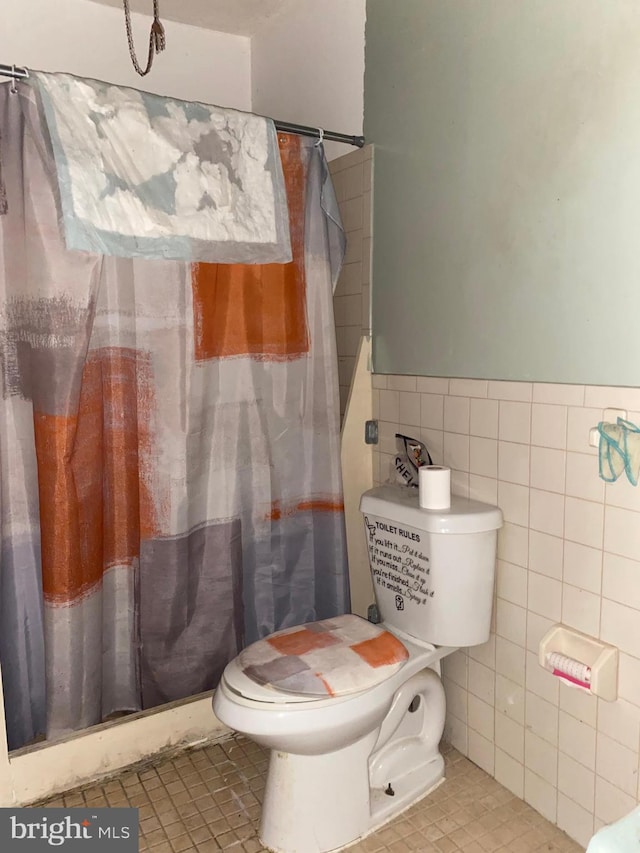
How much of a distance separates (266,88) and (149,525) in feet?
5.54

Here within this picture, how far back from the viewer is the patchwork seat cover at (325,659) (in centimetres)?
147

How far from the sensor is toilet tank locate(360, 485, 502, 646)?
1.66 meters

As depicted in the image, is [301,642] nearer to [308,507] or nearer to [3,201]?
[308,507]

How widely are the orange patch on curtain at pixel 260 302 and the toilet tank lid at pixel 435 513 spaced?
499mm

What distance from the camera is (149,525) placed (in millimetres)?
1861

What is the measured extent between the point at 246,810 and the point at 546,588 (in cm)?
92

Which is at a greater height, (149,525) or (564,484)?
(564,484)

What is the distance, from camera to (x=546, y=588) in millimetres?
1599

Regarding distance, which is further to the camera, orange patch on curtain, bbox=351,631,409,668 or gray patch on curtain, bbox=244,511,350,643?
gray patch on curtain, bbox=244,511,350,643

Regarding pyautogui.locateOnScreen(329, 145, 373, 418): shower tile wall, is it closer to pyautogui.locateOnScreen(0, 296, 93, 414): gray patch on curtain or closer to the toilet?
the toilet

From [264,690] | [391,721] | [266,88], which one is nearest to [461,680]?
[391,721]

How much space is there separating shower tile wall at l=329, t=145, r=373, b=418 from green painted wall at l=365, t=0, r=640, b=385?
0.15ft

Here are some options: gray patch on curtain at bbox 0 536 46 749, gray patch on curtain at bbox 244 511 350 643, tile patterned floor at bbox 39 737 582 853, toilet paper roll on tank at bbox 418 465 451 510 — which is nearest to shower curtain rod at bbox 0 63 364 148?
toilet paper roll on tank at bbox 418 465 451 510

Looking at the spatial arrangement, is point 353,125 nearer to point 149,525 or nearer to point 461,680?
point 149,525
